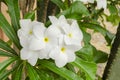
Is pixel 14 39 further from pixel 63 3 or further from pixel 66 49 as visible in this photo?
pixel 63 3

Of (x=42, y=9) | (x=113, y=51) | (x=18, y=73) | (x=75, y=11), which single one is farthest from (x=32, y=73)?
(x=113, y=51)

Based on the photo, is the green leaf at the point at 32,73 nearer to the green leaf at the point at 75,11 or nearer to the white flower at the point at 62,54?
the white flower at the point at 62,54

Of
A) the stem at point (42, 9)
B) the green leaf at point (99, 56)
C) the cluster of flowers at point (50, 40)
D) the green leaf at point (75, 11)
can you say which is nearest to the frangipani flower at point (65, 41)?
the cluster of flowers at point (50, 40)

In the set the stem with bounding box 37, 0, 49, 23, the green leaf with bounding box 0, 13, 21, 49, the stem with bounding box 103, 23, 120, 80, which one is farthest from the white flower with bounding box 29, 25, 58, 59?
the stem with bounding box 103, 23, 120, 80

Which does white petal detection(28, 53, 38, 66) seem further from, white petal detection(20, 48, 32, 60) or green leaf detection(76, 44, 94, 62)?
green leaf detection(76, 44, 94, 62)

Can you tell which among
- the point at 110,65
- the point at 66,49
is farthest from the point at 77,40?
the point at 110,65

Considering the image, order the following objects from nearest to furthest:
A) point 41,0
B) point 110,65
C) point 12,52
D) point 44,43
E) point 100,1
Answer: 1. point 44,43
2. point 12,52
3. point 100,1
4. point 41,0
5. point 110,65

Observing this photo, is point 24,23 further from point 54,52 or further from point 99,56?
point 99,56
